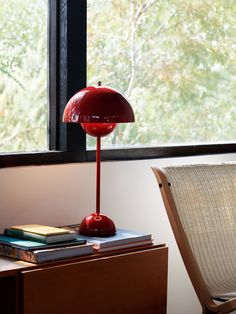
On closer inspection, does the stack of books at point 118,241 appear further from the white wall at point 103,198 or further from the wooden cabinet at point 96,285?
the white wall at point 103,198

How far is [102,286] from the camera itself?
2348 millimetres

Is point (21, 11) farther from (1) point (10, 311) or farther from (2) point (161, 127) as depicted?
(1) point (10, 311)

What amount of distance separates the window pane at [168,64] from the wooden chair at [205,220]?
425 millimetres

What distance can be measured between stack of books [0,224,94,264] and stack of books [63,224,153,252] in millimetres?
38

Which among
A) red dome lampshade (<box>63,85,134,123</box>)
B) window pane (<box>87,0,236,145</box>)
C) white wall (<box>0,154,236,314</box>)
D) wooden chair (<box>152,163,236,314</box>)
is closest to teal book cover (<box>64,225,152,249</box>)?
wooden chair (<box>152,163,236,314</box>)

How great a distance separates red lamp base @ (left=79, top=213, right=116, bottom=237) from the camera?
2.53 meters

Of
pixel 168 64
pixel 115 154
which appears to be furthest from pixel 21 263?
pixel 168 64

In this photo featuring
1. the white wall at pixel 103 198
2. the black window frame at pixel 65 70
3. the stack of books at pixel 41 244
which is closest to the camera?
the stack of books at pixel 41 244

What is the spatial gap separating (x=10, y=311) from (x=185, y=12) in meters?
1.71

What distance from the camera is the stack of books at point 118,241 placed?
7.93 ft

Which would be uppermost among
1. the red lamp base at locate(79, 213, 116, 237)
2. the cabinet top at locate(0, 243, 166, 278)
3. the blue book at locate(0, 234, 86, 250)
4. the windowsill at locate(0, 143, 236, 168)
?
the windowsill at locate(0, 143, 236, 168)

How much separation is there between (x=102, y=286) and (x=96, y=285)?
0.03m

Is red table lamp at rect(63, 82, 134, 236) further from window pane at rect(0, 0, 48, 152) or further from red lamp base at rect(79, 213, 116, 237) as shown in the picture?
window pane at rect(0, 0, 48, 152)

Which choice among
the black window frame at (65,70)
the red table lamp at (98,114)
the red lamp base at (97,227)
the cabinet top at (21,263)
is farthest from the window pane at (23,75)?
the cabinet top at (21,263)
